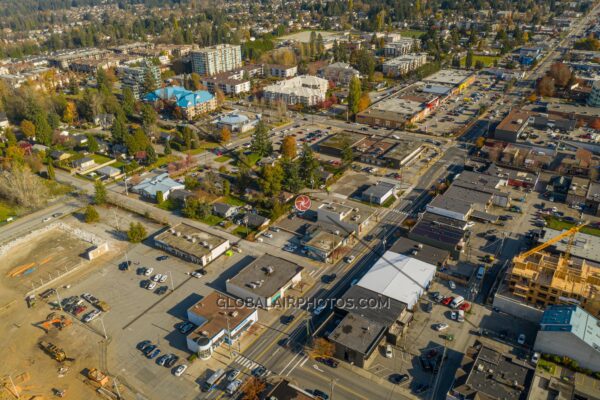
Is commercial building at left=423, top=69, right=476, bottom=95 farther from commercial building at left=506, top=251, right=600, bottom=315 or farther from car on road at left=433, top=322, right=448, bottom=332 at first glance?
car on road at left=433, top=322, right=448, bottom=332

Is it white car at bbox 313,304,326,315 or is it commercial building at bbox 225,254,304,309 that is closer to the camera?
white car at bbox 313,304,326,315

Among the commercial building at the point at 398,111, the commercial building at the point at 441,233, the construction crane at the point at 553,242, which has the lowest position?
the commercial building at the point at 441,233

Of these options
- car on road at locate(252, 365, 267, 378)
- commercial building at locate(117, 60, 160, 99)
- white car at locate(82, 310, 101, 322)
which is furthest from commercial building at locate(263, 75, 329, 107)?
car on road at locate(252, 365, 267, 378)

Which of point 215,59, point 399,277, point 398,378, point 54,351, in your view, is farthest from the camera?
point 215,59

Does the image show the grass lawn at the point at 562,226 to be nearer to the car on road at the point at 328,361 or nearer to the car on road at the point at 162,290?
the car on road at the point at 328,361

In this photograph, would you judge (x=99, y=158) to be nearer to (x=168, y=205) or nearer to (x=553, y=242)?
(x=168, y=205)

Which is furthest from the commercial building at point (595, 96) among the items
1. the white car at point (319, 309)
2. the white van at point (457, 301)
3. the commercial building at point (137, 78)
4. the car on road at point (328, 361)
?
the commercial building at point (137, 78)

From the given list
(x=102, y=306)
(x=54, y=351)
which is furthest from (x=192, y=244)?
(x=54, y=351)
